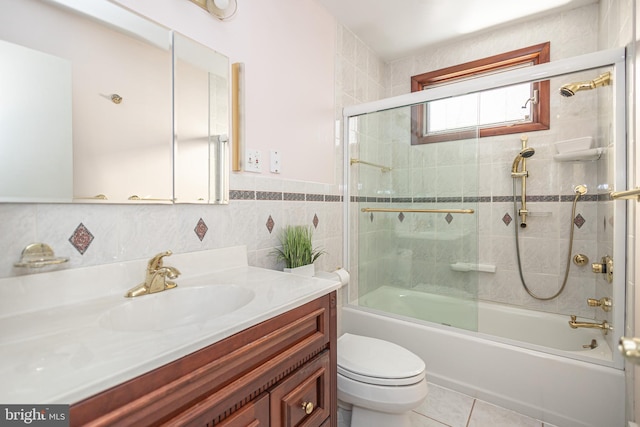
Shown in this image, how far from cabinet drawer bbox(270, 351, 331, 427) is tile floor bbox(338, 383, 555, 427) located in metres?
0.69

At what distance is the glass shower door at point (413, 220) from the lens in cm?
192

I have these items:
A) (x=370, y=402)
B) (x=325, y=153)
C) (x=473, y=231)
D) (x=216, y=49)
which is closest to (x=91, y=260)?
(x=216, y=49)

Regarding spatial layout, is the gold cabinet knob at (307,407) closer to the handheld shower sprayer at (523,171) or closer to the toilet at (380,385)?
the toilet at (380,385)

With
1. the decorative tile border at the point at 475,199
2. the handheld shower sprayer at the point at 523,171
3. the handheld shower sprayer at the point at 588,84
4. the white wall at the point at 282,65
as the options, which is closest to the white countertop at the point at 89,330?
the white wall at the point at 282,65

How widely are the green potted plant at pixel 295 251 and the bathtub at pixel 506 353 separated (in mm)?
822

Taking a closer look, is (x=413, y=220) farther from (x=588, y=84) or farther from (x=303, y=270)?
(x=588, y=84)

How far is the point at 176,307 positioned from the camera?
3.25ft

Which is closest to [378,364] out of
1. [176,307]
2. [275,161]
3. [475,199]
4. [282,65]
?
[176,307]

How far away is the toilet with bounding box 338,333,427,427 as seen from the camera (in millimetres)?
1226

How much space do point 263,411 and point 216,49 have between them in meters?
1.39

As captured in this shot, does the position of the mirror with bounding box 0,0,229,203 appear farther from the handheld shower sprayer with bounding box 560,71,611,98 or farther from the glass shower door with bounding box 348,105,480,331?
the handheld shower sprayer with bounding box 560,71,611,98

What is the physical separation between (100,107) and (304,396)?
1.13m

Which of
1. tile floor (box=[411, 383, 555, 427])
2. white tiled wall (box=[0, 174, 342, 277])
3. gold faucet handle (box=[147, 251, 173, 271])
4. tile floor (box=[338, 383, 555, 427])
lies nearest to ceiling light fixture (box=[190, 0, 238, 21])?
white tiled wall (box=[0, 174, 342, 277])

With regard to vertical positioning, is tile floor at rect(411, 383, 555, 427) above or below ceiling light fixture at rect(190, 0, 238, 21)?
below
